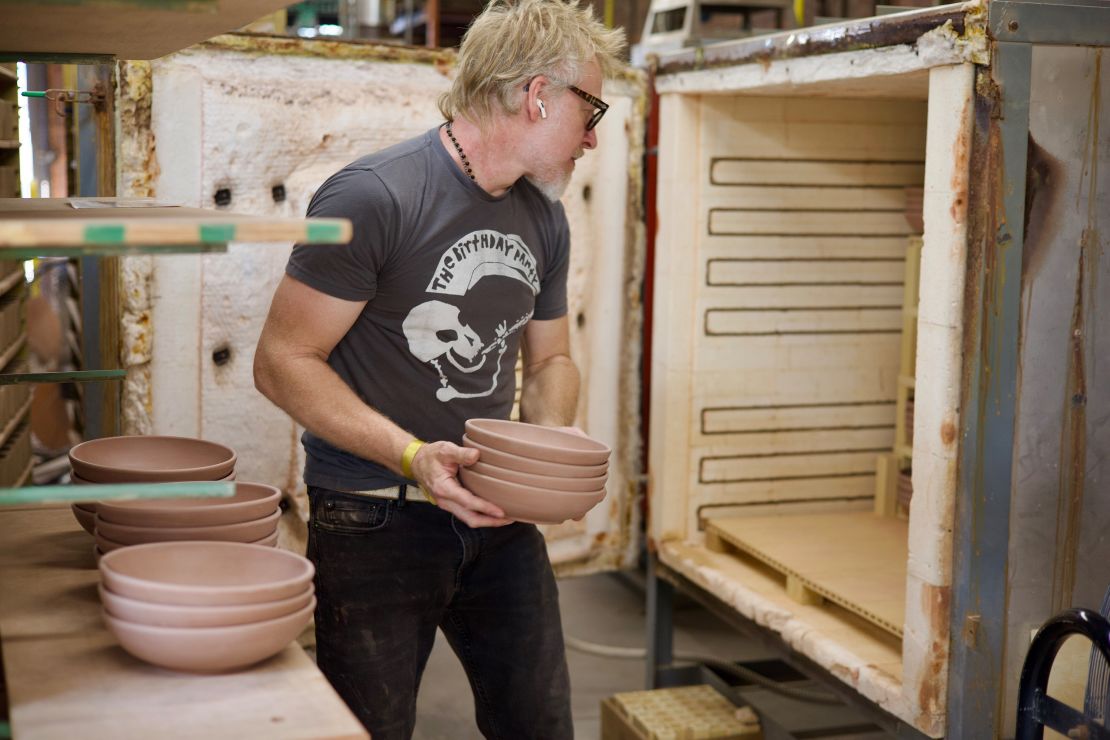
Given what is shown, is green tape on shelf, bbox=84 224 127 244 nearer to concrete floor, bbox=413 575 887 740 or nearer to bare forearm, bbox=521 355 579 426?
bare forearm, bbox=521 355 579 426

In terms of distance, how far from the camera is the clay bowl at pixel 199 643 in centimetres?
168

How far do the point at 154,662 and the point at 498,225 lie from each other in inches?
52.8

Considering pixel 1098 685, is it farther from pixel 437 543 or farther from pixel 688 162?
pixel 688 162

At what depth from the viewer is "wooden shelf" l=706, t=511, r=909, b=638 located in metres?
3.43

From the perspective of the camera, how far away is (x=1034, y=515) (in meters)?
2.88

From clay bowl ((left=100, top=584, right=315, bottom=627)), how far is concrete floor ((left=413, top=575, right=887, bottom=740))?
2.77 metres

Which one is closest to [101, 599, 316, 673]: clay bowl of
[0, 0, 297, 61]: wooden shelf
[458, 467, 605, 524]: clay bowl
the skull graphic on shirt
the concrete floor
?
[458, 467, 605, 524]: clay bowl

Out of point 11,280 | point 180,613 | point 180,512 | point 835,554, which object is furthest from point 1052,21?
point 11,280

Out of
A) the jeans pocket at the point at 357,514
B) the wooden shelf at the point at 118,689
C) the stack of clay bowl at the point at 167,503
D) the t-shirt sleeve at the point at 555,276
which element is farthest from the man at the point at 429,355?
the wooden shelf at the point at 118,689

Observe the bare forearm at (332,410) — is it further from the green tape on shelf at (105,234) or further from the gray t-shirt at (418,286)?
the green tape on shelf at (105,234)

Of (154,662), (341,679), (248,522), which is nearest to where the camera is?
(154,662)

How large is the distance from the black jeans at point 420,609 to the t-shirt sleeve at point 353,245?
19.2 inches

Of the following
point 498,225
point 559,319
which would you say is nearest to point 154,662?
point 498,225

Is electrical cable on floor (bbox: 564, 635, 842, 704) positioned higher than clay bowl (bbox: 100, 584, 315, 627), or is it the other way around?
clay bowl (bbox: 100, 584, 315, 627)
